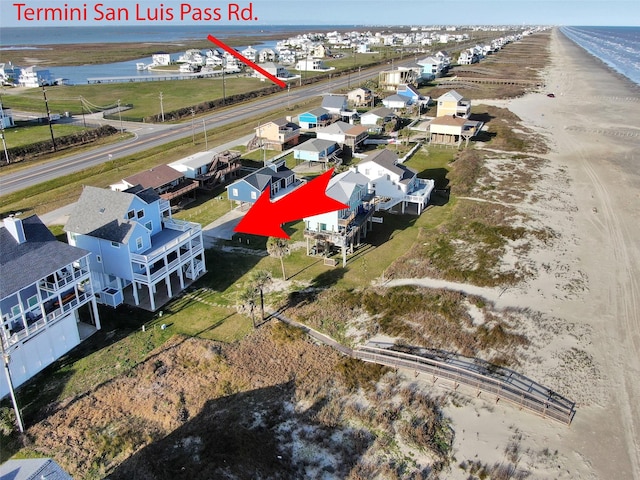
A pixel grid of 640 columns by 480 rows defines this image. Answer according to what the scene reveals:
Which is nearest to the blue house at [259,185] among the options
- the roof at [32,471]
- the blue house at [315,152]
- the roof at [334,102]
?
the blue house at [315,152]

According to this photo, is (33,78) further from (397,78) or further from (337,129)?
(337,129)

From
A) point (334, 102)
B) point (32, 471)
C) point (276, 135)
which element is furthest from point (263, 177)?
point (334, 102)

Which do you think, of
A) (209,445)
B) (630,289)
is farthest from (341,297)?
(630,289)

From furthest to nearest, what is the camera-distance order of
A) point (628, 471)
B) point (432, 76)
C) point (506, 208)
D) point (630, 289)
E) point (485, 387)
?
point (432, 76) < point (506, 208) < point (630, 289) < point (485, 387) < point (628, 471)

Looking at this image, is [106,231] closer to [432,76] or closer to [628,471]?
[628,471]

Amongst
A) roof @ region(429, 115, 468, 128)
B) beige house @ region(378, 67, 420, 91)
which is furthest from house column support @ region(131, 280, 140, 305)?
beige house @ region(378, 67, 420, 91)

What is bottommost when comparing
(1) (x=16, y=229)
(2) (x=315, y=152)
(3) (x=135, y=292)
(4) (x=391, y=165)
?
(3) (x=135, y=292)
